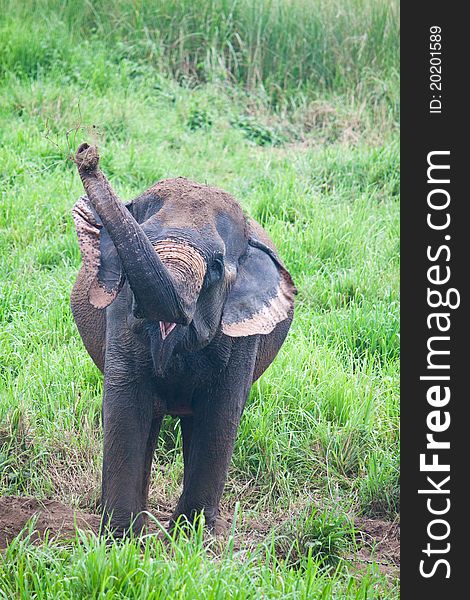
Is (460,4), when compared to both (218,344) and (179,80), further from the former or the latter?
(179,80)

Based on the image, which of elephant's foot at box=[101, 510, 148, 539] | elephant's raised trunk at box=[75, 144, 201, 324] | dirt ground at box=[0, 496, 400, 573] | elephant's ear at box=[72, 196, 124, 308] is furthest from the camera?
dirt ground at box=[0, 496, 400, 573]

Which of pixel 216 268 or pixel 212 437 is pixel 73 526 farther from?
pixel 216 268

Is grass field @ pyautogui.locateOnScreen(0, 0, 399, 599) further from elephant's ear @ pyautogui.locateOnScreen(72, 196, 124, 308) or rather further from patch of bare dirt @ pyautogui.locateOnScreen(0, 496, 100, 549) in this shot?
elephant's ear @ pyautogui.locateOnScreen(72, 196, 124, 308)

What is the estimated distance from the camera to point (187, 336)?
450cm

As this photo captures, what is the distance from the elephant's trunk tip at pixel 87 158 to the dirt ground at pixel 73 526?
1663 mm

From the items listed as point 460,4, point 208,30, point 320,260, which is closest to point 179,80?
point 208,30

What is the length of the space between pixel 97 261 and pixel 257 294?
0.66 meters

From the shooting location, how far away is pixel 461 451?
4867 millimetres

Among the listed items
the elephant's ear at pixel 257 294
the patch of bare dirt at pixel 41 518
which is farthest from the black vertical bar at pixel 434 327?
the patch of bare dirt at pixel 41 518

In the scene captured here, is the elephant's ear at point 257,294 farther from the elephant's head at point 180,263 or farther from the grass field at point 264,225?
the grass field at point 264,225

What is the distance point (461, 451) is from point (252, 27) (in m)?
6.94

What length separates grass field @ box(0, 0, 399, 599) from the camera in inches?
185

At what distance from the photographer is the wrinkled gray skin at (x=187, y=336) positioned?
14.5 ft

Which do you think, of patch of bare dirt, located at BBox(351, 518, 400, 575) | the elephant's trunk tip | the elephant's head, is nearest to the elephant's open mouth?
the elephant's head
